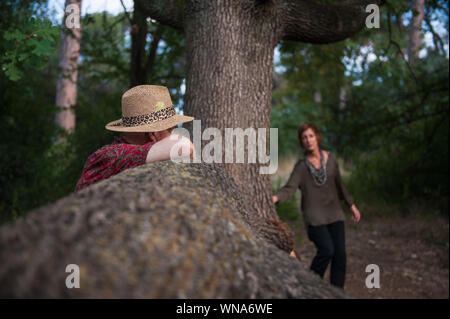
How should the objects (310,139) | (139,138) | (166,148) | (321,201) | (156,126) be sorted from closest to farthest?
1. (166,148)
2. (156,126)
3. (139,138)
4. (321,201)
5. (310,139)

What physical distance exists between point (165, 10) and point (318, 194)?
261 cm

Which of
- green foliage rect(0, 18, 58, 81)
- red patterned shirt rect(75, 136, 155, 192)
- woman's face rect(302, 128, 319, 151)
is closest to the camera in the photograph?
red patterned shirt rect(75, 136, 155, 192)

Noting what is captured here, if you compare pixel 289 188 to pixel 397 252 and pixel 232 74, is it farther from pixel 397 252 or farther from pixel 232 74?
pixel 397 252

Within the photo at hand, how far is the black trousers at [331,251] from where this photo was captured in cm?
403

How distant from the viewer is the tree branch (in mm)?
3783

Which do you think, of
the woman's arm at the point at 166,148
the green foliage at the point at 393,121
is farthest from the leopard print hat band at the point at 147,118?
the green foliage at the point at 393,121

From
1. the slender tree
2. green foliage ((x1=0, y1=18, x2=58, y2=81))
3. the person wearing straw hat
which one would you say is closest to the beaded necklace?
the slender tree

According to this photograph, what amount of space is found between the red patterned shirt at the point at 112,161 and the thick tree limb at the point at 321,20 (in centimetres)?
226

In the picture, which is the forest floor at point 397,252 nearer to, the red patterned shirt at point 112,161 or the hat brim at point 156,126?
the hat brim at point 156,126

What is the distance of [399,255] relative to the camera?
656 centimetres

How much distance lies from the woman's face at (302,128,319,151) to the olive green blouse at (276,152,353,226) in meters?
0.19

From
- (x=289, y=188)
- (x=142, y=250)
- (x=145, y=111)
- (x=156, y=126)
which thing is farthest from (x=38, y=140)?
(x=142, y=250)

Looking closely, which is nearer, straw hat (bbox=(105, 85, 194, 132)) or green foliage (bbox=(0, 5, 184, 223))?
straw hat (bbox=(105, 85, 194, 132))

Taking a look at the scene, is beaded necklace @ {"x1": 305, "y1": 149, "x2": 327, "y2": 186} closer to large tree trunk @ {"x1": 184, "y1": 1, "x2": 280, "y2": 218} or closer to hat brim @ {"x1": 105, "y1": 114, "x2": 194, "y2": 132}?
large tree trunk @ {"x1": 184, "y1": 1, "x2": 280, "y2": 218}
